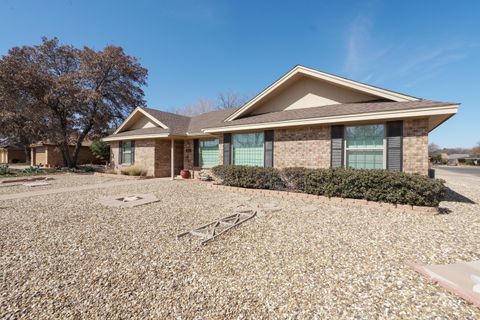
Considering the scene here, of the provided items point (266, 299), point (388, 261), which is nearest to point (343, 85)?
point (388, 261)

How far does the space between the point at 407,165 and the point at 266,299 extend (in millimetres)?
7336

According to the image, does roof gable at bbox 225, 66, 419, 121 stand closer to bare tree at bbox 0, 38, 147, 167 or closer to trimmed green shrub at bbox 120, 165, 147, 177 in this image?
trimmed green shrub at bbox 120, 165, 147, 177

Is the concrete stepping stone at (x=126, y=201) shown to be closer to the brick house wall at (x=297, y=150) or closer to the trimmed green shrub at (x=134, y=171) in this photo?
the brick house wall at (x=297, y=150)

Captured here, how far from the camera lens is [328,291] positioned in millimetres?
2678

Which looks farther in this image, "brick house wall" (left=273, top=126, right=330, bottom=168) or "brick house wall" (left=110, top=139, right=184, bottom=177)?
"brick house wall" (left=110, top=139, right=184, bottom=177)

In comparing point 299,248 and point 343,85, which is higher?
point 343,85

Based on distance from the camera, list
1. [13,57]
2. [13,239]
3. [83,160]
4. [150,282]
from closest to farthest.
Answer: [150,282]
[13,239]
[13,57]
[83,160]

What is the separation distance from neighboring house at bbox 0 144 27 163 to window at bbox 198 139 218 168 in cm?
3672

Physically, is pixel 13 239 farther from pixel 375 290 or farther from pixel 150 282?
pixel 375 290

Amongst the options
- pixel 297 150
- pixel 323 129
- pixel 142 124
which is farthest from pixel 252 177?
pixel 142 124

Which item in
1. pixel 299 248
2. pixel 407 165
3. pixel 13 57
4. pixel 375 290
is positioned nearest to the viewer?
pixel 375 290

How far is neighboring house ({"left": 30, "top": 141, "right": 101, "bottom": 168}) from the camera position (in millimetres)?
24875

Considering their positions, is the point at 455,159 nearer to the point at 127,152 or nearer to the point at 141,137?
the point at 141,137

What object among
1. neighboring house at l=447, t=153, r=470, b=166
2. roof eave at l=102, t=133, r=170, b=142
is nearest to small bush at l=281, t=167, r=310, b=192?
roof eave at l=102, t=133, r=170, b=142
